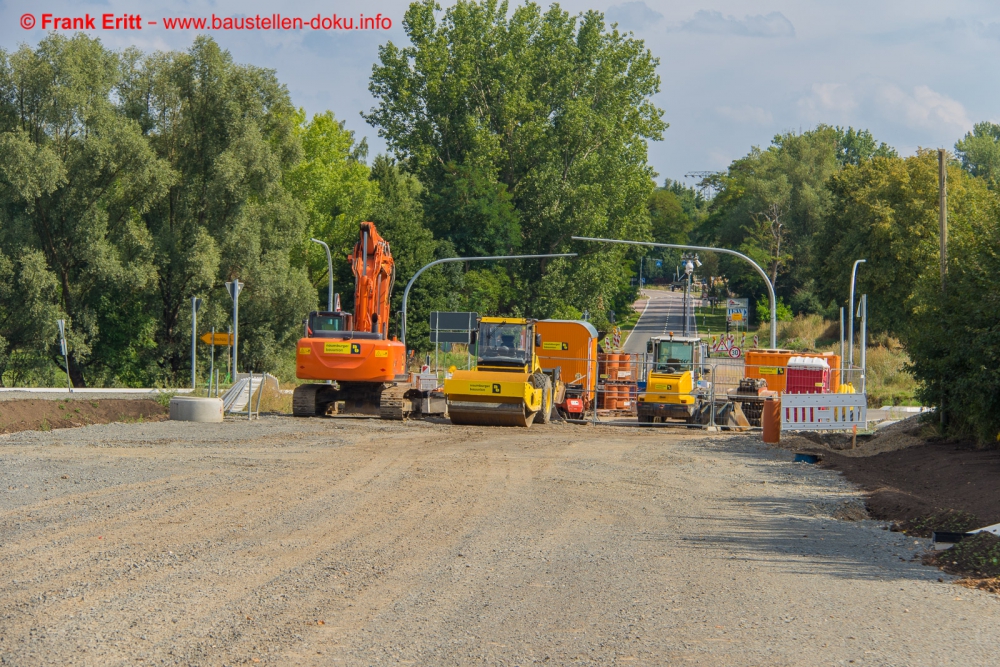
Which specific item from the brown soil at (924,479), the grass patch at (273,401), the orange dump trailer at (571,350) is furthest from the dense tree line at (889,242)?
the grass patch at (273,401)

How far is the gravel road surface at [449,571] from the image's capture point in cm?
720

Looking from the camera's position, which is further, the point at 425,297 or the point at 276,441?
the point at 425,297

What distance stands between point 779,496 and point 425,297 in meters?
48.4

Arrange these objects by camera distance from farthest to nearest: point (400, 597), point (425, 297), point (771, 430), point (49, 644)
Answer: point (425, 297)
point (771, 430)
point (400, 597)
point (49, 644)

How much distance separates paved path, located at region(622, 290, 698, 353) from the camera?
284ft

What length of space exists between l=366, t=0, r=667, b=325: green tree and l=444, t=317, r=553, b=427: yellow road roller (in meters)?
38.3

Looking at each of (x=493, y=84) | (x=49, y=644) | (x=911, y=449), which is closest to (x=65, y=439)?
(x=49, y=644)

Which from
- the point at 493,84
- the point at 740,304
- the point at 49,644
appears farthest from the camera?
the point at 493,84

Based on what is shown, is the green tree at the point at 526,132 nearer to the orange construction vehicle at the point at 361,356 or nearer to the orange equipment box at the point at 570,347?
the orange equipment box at the point at 570,347

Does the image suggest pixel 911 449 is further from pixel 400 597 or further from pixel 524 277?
pixel 524 277

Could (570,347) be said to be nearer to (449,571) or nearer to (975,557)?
(975,557)

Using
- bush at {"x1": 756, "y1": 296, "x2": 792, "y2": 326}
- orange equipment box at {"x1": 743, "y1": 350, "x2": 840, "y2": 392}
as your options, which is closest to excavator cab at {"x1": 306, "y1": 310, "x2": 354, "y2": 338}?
orange equipment box at {"x1": 743, "y1": 350, "x2": 840, "y2": 392}

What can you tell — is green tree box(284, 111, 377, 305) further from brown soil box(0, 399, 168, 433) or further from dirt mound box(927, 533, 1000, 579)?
dirt mound box(927, 533, 1000, 579)

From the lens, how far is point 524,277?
240ft
